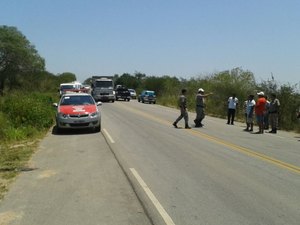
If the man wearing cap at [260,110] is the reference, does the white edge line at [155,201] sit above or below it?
below

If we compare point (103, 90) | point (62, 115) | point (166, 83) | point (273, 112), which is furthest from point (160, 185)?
point (166, 83)

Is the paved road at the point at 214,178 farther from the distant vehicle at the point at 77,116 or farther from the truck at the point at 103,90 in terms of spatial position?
the truck at the point at 103,90

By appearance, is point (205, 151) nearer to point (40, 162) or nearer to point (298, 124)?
point (40, 162)

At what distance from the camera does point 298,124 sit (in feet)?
86.2

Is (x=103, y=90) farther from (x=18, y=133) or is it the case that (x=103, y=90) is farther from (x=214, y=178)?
(x=214, y=178)

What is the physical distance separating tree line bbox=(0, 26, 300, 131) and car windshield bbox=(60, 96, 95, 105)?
35.0ft

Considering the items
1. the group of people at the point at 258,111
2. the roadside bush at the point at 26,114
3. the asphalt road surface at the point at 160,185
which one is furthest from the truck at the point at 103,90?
the asphalt road surface at the point at 160,185

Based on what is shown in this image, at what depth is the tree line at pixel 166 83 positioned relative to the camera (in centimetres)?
2820

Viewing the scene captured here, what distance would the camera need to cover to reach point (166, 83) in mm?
81812

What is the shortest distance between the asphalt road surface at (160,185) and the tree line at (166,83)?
12.4 metres

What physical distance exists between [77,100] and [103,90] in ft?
113

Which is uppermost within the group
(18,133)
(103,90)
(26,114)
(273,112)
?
(273,112)

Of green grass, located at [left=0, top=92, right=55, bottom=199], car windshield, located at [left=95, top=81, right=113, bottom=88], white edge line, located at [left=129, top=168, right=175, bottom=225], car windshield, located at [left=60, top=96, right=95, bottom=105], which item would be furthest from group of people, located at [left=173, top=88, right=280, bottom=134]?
car windshield, located at [left=95, top=81, right=113, bottom=88]

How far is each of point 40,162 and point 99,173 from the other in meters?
2.32
